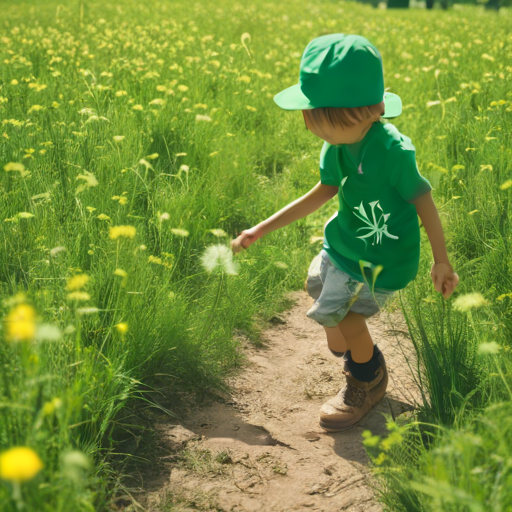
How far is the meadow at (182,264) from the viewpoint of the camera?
1422 millimetres

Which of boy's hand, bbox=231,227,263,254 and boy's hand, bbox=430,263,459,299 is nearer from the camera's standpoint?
boy's hand, bbox=430,263,459,299

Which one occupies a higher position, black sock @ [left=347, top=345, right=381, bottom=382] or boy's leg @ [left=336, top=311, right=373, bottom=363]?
boy's leg @ [left=336, top=311, right=373, bottom=363]

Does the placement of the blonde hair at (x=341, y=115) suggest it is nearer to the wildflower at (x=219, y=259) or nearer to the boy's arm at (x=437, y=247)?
the boy's arm at (x=437, y=247)

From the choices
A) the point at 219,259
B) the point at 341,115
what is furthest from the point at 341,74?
the point at 219,259

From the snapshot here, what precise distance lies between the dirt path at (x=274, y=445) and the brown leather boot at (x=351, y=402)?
4 cm

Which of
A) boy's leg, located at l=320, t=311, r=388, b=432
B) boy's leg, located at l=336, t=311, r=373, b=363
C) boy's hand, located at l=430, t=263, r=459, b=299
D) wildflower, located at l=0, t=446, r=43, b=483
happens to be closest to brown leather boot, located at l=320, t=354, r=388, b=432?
boy's leg, located at l=320, t=311, r=388, b=432

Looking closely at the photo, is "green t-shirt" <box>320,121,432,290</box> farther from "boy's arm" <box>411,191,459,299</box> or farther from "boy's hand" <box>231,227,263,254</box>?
"boy's hand" <box>231,227,263,254</box>

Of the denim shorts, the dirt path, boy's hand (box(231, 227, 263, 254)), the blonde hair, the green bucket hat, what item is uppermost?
the green bucket hat

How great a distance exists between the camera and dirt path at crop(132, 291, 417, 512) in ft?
6.18

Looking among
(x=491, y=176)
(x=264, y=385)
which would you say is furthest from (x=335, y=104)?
(x=491, y=176)

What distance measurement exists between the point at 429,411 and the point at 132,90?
3426 mm

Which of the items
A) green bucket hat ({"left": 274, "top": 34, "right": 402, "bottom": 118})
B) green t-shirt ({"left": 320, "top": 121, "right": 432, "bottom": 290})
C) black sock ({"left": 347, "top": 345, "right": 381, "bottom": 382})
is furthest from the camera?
black sock ({"left": 347, "top": 345, "right": 381, "bottom": 382})

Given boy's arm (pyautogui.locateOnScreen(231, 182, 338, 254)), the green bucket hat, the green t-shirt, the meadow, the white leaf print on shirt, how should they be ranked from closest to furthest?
the meadow < the green bucket hat < the green t-shirt < the white leaf print on shirt < boy's arm (pyautogui.locateOnScreen(231, 182, 338, 254))

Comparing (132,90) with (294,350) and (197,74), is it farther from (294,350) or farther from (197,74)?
(294,350)
